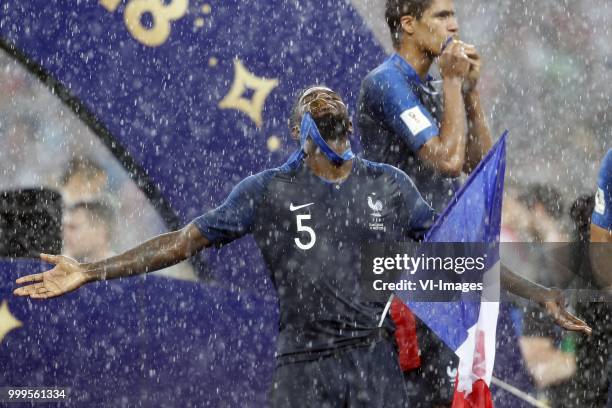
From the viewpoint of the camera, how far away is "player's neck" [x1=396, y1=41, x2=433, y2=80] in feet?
18.2

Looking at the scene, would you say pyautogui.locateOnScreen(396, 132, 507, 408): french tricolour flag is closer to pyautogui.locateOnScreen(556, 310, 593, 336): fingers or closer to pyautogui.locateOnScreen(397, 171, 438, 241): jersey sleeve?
pyautogui.locateOnScreen(397, 171, 438, 241): jersey sleeve

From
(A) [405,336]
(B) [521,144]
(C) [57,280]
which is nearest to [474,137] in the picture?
(B) [521,144]

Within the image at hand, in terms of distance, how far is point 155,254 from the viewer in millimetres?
5004

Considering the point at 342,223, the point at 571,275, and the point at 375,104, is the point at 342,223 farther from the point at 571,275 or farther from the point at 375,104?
the point at 571,275

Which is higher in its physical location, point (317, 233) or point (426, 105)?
point (426, 105)

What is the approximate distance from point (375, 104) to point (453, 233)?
841 millimetres

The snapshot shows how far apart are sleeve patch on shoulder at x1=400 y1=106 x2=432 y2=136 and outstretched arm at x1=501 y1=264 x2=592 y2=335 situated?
0.75 metres

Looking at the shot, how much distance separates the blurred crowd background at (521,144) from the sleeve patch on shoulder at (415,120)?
493 millimetres

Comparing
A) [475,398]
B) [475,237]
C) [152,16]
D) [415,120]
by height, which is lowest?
[475,398]

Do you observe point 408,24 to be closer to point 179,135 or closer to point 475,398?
point 179,135

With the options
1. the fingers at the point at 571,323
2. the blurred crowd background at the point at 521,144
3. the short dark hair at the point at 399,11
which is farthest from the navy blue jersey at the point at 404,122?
the fingers at the point at 571,323

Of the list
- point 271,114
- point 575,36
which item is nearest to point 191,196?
point 271,114

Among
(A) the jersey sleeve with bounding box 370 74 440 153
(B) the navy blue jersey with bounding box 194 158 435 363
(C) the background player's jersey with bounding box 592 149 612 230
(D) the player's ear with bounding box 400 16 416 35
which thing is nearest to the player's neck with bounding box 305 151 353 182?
(B) the navy blue jersey with bounding box 194 158 435 363

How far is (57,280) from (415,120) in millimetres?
1814
